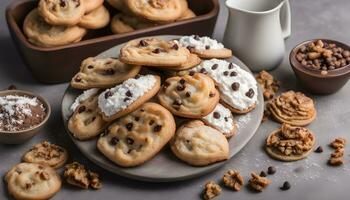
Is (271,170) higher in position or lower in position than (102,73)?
lower

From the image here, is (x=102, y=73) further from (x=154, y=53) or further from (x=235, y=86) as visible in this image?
(x=235, y=86)

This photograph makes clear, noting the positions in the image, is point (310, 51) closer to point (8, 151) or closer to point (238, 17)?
point (238, 17)

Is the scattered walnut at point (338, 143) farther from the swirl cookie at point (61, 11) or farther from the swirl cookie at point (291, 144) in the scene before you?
the swirl cookie at point (61, 11)

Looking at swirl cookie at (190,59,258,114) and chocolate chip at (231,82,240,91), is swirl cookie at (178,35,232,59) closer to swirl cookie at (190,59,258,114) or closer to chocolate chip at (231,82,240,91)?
swirl cookie at (190,59,258,114)


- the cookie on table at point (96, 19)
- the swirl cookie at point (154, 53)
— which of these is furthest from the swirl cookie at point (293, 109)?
the cookie on table at point (96, 19)

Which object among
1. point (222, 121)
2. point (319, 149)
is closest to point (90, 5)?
point (222, 121)

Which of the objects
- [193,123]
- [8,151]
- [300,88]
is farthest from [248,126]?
[8,151]

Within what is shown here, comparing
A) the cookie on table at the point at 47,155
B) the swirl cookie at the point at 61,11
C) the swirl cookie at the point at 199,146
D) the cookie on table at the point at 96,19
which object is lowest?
the cookie on table at the point at 47,155
